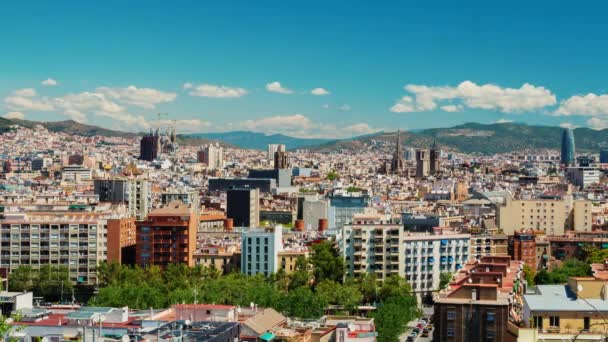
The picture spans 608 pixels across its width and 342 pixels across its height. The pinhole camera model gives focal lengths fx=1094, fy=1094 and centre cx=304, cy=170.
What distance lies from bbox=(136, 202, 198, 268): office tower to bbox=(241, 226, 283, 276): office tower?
335cm

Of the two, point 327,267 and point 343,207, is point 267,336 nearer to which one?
point 327,267

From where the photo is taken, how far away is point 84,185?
443 ft

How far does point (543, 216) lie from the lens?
3558 inches

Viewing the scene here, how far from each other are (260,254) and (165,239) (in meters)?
5.73

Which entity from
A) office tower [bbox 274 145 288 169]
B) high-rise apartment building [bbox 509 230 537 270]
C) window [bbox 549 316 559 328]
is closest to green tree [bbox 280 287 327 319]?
window [bbox 549 316 559 328]

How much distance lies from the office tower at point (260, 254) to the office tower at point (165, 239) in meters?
3.35

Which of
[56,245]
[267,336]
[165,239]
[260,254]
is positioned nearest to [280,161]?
[165,239]

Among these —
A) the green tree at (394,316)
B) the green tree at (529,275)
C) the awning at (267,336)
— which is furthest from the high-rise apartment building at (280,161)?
the awning at (267,336)

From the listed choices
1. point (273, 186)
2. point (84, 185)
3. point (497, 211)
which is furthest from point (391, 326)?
point (273, 186)

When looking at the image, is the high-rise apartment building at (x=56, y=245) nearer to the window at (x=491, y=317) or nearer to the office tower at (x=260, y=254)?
the office tower at (x=260, y=254)

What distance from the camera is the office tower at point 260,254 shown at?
6425 cm

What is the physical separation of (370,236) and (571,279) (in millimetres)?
35759

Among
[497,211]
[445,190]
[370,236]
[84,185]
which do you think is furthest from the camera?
[445,190]

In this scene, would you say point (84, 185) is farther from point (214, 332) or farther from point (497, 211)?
point (214, 332)
